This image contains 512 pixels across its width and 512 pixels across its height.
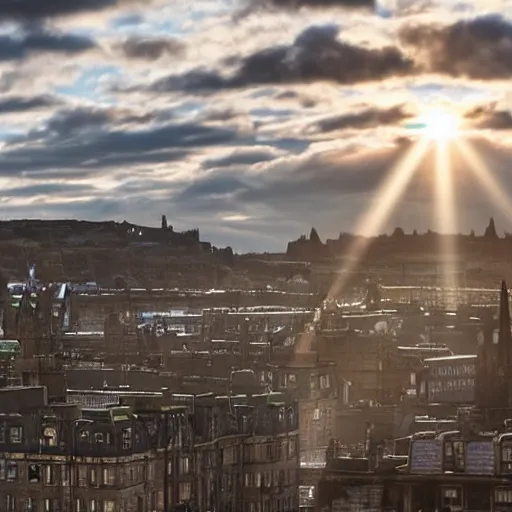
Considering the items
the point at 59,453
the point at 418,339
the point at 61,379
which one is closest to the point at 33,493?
the point at 59,453

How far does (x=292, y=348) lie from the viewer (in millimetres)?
100000

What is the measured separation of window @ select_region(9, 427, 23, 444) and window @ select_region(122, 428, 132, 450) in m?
3.49

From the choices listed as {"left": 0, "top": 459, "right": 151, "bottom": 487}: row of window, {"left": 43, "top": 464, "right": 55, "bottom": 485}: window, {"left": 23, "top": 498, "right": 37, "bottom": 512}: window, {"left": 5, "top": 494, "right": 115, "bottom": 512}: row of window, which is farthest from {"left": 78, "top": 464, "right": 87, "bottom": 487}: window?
{"left": 23, "top": 498, "right": 37, "bottom": 512}: window

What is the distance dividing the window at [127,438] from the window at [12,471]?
144 inches

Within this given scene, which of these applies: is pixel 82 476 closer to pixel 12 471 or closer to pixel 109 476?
pixel 109 476

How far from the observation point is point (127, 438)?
61.8 m

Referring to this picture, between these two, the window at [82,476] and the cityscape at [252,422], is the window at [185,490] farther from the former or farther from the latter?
the window at [82,476]

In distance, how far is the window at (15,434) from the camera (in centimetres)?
6262

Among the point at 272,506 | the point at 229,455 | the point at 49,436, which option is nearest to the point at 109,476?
the point at 49,436

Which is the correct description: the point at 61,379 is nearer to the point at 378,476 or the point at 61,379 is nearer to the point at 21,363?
the point at 21,363

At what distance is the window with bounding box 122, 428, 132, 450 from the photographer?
61688 mm

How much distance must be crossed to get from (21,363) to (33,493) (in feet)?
66.8

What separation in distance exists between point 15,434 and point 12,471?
122cm

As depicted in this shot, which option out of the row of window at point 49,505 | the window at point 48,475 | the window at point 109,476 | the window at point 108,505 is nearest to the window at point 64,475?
the window at point 48,475
